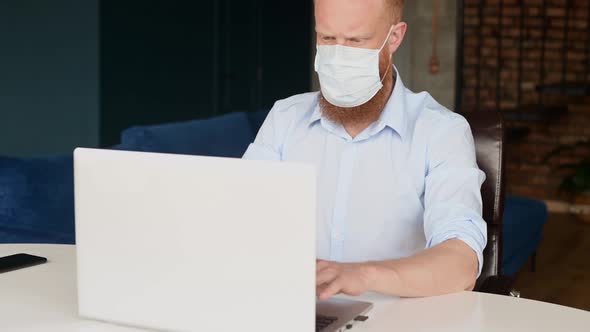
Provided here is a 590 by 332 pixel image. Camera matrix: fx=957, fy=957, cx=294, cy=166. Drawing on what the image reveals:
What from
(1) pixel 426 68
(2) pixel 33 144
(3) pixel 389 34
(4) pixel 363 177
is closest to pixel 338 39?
(3) pixel 389 34

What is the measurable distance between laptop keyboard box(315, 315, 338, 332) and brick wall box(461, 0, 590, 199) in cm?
621

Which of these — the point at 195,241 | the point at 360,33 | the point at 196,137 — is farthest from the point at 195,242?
the point at 196,137

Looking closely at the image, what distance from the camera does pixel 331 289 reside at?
1460mm

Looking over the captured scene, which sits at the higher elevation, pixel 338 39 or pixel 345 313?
pixel 338 39

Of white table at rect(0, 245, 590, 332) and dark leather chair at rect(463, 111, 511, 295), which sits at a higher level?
dark leather chair at rect(463, 111, 511, 295)

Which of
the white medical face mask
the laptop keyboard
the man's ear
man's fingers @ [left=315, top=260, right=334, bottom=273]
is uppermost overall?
the man's ear

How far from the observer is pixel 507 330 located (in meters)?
1.49

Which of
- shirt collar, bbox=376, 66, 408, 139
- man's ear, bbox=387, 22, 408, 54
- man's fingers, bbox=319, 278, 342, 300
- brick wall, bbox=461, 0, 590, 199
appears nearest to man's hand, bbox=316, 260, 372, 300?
man's fingers, bbox=319, 278, 342, 300

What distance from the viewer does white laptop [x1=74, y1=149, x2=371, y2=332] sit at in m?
1.28

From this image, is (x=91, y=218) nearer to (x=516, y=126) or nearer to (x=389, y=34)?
(x=389, y=34)

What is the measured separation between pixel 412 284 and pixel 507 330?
196 mm

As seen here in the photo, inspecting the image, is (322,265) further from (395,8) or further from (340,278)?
(395,8)

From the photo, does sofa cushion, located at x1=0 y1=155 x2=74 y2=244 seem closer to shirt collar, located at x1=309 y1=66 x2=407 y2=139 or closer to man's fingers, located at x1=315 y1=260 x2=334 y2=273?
shirt collar, located at x1=309 y1=66 x2=407 y2=139

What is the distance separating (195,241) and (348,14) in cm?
82
